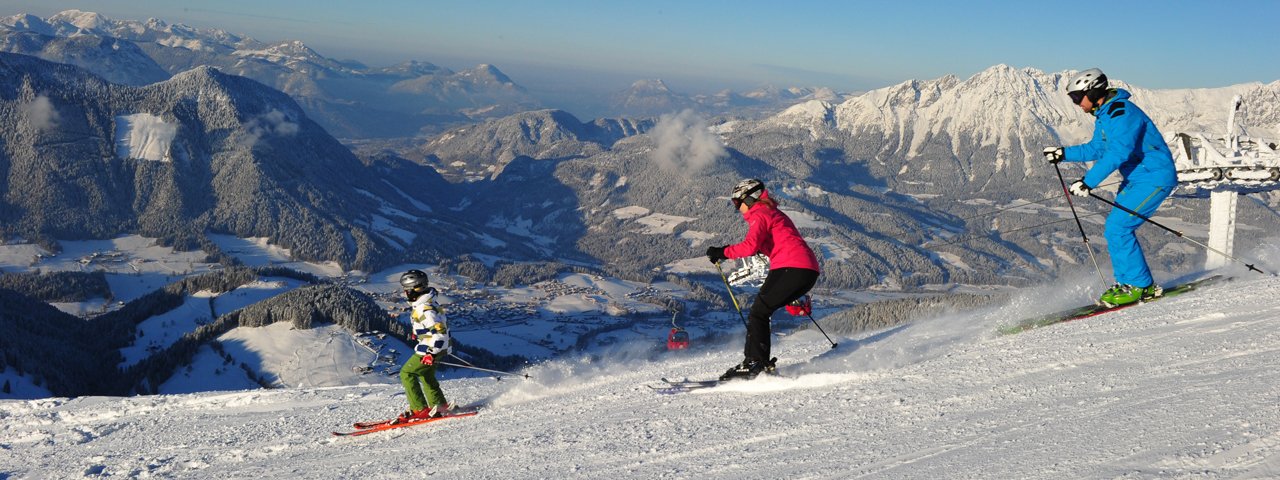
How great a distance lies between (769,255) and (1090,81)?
6.61 metres

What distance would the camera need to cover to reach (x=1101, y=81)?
13227 mm

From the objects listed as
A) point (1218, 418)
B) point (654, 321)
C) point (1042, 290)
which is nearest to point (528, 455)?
point (1218, 418)

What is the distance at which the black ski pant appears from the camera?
11445mm

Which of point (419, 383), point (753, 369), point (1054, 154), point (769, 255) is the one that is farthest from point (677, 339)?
point (769, 255)

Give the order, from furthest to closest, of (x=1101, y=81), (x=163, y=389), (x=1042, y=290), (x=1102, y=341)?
(x=163, y=389), (x=1042, y=290), (x=1101, y=81), (x=1102, y=341)

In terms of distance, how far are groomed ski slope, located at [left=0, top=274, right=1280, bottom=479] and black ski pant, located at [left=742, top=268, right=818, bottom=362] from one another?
569mm

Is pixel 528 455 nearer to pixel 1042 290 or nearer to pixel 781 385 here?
pixel 781 385

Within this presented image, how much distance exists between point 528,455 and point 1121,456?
664cm

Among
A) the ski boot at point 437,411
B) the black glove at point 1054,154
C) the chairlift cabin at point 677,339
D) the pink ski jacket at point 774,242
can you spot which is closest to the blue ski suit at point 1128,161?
the black glove at point 1054,154

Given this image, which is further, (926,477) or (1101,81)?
(1101,81)

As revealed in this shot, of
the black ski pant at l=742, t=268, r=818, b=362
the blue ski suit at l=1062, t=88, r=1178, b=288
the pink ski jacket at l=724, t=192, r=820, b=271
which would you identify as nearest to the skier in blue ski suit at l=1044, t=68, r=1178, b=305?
the blue ski suit at l=1062, t=88, r=1178, b=288

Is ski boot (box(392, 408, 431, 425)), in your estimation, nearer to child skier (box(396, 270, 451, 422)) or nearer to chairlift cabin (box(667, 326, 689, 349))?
child skier (box(396, 270, 451, 422))

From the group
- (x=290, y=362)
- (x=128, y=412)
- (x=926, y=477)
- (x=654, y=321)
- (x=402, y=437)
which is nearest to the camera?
(x=926, y=477)

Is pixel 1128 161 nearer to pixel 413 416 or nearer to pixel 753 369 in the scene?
pixel 753 369
